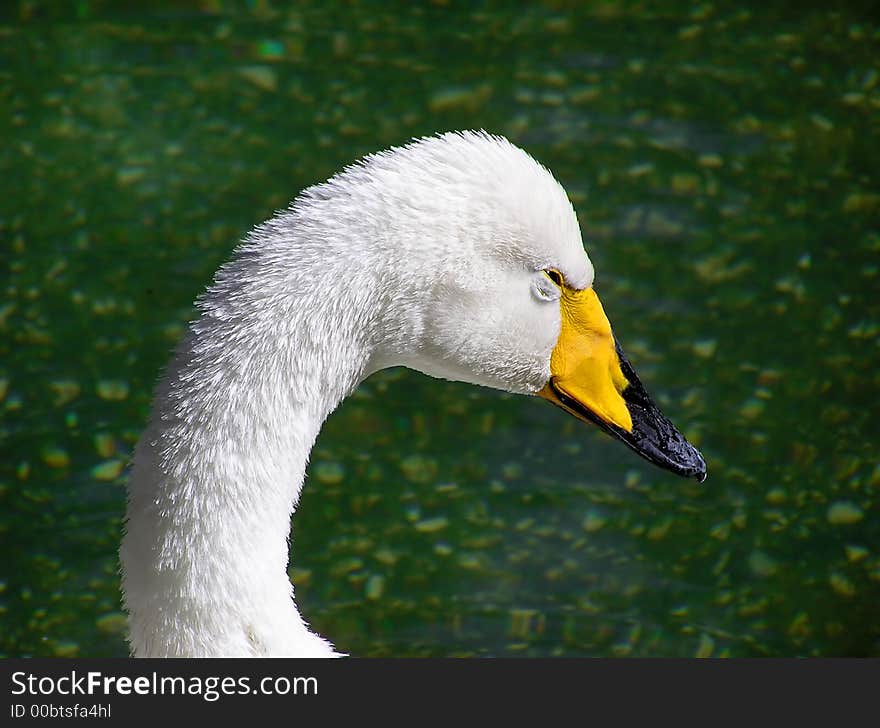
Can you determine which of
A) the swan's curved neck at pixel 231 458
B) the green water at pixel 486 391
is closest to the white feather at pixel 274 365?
the swan's curved neck at pixel 231 458

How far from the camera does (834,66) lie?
24.0 feet

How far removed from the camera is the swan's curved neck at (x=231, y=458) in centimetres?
290

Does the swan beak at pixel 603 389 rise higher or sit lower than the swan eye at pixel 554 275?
lower

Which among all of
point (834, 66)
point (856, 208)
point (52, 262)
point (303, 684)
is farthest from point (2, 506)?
point (834, 66)

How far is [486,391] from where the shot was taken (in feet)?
19.7

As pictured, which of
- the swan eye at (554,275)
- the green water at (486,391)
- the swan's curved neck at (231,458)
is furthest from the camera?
the green water at (486,391)

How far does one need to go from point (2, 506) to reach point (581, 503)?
2.31 m

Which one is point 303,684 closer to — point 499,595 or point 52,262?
point 499,595

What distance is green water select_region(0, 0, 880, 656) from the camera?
518cm

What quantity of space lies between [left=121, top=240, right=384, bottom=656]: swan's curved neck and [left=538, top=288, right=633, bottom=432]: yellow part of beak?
0.73 m

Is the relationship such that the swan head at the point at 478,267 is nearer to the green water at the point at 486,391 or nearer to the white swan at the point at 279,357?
the white swan at the point at 279,357

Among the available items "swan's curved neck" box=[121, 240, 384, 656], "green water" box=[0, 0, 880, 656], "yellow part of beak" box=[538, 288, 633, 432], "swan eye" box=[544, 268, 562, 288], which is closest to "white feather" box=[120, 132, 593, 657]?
"swan's curved neck" box=[121, 240, 384, 656]

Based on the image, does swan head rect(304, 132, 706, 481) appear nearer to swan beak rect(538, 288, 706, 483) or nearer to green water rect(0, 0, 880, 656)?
swan beak rect(538, 288, 706, 483)

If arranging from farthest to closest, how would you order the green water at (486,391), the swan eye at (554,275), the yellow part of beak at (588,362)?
the green water at (486,391) → the yellow part of beak at (588,362) → the swan eye at (554,275)
